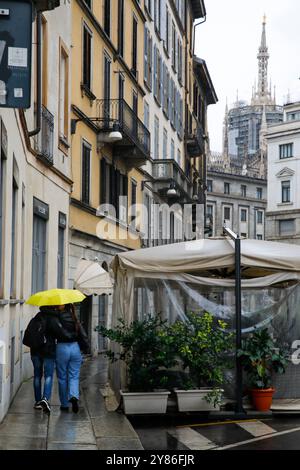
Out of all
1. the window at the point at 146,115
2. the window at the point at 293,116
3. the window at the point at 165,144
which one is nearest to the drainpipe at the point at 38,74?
the window at the point at 146,115

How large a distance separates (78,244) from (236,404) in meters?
11.3

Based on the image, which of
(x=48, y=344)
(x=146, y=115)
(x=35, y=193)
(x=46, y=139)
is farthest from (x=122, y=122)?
(x=48, y=344)

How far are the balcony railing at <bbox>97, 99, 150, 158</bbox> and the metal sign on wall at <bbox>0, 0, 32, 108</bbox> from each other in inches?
667

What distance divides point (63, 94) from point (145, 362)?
1006 cm

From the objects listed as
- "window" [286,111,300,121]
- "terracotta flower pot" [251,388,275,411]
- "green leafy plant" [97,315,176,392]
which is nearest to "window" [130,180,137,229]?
"green leafy plant" [97,315,176,392]

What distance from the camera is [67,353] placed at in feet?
41.3

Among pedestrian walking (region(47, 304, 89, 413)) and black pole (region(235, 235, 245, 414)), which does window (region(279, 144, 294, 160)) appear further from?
pedestrian walking (region(47, 304, 89, 413))

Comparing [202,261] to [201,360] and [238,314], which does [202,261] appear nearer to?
[238,314]

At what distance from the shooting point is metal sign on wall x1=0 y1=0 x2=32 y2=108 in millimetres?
8320

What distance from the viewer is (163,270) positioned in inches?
531

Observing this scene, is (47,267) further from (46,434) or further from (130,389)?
(46,434)

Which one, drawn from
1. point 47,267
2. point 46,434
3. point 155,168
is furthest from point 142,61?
point 46,434

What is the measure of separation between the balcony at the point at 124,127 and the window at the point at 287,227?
163ft

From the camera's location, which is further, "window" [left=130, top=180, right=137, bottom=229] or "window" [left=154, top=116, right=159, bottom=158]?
"window" [left=154, top=116, right=159, bottom=158]
